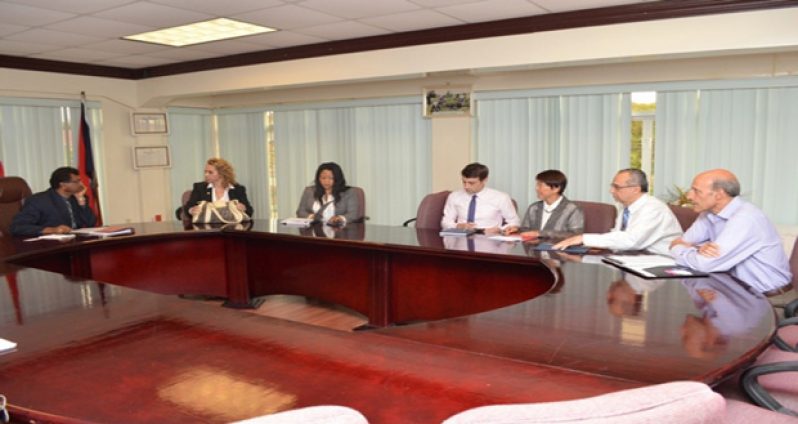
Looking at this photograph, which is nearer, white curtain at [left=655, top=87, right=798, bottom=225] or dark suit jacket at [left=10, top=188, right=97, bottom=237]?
dark suit jacket at [left=10, top=188, right=97, bottom=237]

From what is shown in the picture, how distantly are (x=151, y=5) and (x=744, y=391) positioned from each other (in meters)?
3.88

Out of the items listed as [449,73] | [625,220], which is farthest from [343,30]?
[625,220]

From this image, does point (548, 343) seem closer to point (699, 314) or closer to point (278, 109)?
point (699, 314)

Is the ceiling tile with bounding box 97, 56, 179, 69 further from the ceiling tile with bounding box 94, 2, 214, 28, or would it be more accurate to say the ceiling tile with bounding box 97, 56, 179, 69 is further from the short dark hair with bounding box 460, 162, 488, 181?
the short dark hair with bounding box 460, 162, 488, 181

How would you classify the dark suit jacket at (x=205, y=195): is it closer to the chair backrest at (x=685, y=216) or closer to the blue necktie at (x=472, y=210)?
the blue necktie at (x=472, y=210)

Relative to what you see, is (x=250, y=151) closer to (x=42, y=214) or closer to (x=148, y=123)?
(x=148, y=123)

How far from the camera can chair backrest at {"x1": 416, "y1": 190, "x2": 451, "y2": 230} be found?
4676 millimetres

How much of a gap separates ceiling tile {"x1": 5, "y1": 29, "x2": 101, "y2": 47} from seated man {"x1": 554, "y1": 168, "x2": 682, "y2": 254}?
13.8ft

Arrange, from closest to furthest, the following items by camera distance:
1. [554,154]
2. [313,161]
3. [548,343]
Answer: [548,343] < [554,154] < [313,161]

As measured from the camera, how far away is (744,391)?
174cm

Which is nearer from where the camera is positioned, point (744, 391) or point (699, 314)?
point (744, 391)

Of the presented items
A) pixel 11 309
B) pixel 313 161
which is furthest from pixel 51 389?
pixel 313 161

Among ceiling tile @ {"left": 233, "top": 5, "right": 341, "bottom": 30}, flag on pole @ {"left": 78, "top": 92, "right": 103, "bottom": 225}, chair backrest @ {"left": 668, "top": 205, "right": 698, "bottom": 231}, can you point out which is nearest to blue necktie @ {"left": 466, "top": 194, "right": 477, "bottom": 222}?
chair backrest @ {"left": 668, "top": 205, "right": 698, "bottom": 231}

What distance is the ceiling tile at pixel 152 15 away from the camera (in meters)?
3.91
